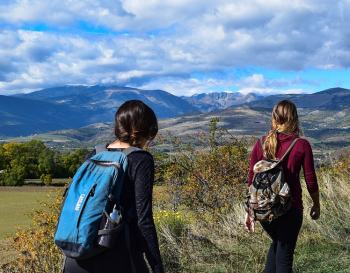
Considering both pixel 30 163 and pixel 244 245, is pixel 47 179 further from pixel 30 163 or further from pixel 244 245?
pixel 244 245

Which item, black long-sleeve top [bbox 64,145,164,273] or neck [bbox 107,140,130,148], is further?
neck [bbox 107,140,130,148]

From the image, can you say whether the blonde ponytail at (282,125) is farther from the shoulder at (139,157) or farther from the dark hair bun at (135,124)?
the shoulder at (139,157)

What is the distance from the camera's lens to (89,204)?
2789 millimetres

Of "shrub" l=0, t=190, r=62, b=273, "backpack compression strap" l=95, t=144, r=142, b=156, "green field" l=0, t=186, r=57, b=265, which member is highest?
"backpack compression strap" l=95, t=144, r=142, b=156

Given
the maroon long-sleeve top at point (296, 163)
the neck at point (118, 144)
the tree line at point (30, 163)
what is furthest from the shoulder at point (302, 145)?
the tree line at point (30, 163)

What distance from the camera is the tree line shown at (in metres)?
66.2

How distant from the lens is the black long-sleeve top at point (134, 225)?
2838 millimetres

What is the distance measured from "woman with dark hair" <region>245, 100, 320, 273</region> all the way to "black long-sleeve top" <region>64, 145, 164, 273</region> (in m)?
1.69

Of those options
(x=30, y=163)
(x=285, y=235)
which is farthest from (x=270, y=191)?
(x=30, y=163)

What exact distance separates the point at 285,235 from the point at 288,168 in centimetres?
52

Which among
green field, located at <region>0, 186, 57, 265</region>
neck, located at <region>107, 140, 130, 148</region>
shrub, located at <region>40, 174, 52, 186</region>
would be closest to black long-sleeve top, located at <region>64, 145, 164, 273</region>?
neck, located at <region>107, 140, 130, 148</region>

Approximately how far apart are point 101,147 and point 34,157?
232 ft

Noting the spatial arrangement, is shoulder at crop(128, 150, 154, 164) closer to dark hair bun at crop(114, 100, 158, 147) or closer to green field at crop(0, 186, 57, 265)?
dark hair bun at crop(114, 100, 158, 147)

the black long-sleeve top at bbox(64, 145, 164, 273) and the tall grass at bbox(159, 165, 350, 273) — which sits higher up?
the black long-sleeve top at bbox(64, 145, 164, 273)
